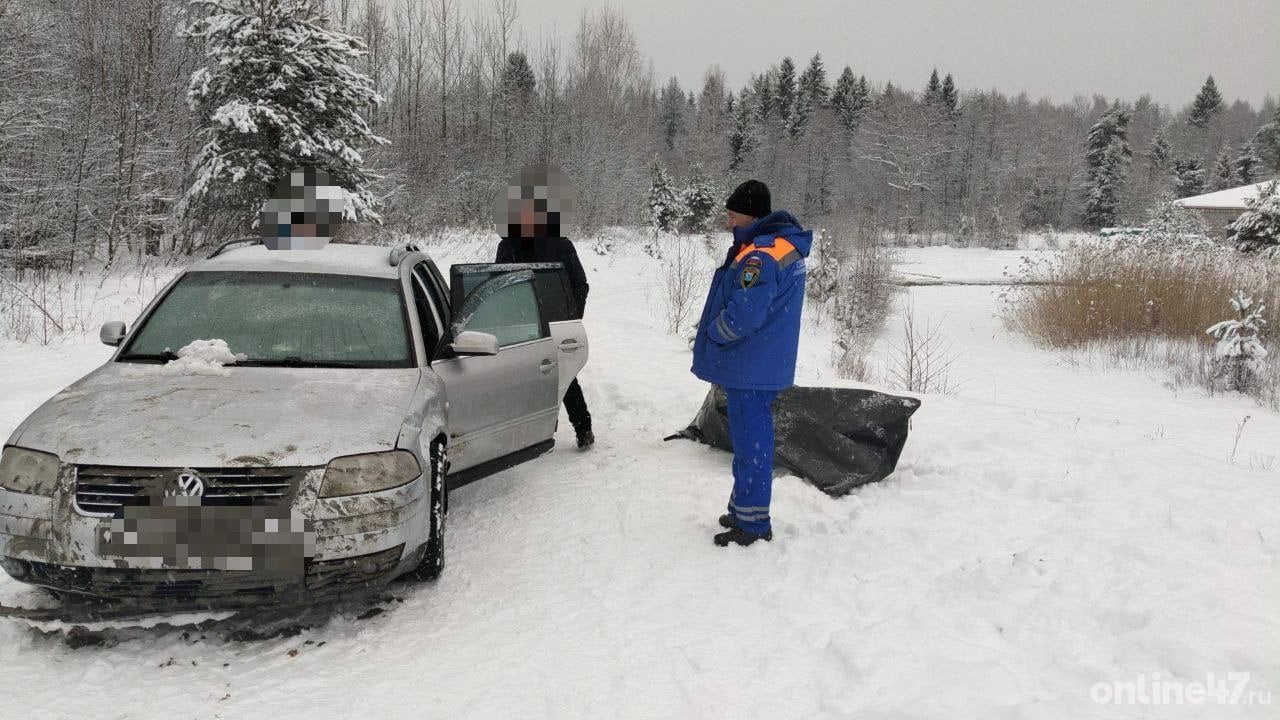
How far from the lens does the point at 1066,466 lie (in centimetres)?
472

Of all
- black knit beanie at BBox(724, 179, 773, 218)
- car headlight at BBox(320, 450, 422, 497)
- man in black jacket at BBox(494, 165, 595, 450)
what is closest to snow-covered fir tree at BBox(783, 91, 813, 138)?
man in black jacket at BBox(494, 165, 595, 450)

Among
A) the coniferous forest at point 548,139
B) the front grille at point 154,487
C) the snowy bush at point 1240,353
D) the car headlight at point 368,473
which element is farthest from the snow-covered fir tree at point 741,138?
the front grille at point 154,487

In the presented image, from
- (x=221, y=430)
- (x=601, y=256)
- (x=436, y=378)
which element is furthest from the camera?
(x=601, y=256)

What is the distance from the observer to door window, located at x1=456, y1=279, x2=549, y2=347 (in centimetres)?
446

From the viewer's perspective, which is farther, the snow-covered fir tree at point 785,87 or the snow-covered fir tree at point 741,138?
the snow-covered fir tree at point 785,87

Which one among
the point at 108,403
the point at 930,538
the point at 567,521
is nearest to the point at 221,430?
the point at 108,403

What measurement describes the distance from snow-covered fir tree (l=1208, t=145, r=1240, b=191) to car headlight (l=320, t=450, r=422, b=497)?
239 ft

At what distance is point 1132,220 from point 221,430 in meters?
62.8

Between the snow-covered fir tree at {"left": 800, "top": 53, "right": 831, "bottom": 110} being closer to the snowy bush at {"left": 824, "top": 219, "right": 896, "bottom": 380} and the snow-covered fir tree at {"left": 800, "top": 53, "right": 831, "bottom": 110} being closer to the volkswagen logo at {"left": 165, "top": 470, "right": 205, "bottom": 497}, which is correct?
the snowy bush at {"left": 824, "top": 219, "right": 896, "bottom": 380}

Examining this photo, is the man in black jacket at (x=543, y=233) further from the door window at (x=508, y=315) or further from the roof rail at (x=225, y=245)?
the roof rail at (x=225, y=245)

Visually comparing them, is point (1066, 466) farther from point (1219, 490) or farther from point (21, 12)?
point (21, 12)

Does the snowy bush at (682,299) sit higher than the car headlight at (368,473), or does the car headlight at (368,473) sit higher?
the snowy bush at (682,299)

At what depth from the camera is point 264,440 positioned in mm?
2889

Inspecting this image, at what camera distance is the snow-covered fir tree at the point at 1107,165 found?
54062mm
